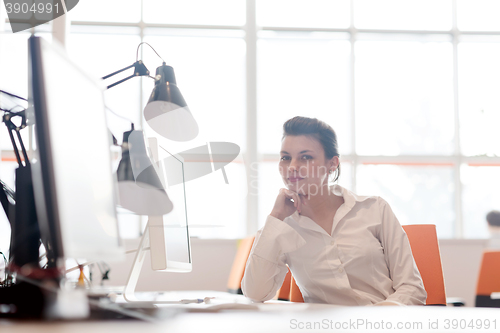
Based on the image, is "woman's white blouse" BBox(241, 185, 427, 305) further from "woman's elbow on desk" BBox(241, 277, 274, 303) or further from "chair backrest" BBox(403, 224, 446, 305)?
"chair backrest" BBox(403, 224, 446, 305)

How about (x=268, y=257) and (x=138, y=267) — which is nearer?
(x=138, y=267)

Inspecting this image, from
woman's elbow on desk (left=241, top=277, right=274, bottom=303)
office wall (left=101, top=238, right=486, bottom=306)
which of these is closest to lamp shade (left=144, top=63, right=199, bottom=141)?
woman's elbow on desk (left=241, top=277, right=274, bottom=303)

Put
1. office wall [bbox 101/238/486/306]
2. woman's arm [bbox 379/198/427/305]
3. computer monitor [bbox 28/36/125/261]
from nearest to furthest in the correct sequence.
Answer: computer monitor [bbox 28/36/125/261]
woman's arm [bbox 379/198/427/305]
office wall [bbox 101/238/486/306]

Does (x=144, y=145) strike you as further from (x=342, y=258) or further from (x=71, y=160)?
(x=342, y=258)

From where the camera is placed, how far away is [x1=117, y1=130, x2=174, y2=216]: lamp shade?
1021 millimetres

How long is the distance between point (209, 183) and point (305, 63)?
2.17m

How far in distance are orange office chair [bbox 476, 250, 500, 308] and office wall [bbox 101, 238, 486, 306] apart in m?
1.74

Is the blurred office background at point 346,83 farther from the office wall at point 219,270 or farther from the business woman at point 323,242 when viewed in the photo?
the business woman at point 323,242

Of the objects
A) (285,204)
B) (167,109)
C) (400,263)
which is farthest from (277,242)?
(167,109)

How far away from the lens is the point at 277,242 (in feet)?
5.27

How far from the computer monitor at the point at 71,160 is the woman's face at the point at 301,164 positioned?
1044mm

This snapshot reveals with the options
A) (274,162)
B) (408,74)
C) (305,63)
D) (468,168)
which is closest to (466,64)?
(408,74)

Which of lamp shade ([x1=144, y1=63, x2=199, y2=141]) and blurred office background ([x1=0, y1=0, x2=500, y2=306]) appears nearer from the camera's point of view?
lamp shade ([x1=144, y1=63, x2=199, y2=141])

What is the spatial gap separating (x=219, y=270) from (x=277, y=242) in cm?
259
